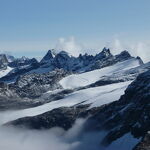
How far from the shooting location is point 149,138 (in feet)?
583

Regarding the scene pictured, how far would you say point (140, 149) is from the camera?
160 metres

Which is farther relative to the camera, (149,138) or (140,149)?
(149,138)

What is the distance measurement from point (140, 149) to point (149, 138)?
18972mm
